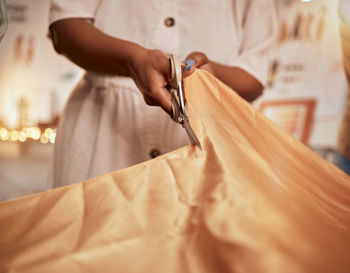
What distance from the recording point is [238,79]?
534 millimetres

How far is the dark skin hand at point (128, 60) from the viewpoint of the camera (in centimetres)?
37

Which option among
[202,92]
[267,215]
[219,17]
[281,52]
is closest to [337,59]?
[281,52]

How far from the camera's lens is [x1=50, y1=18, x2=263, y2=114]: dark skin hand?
37 cm

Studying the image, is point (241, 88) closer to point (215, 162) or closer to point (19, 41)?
point (215, 162)

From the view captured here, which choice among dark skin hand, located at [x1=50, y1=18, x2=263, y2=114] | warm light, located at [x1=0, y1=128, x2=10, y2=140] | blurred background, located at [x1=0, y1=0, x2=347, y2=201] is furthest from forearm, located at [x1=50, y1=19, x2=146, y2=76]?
warm light, located at [x1=0, y1=128, x2=10, y2=140]

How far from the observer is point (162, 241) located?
0.27 m

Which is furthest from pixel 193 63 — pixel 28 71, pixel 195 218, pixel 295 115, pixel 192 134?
pixel 28 71

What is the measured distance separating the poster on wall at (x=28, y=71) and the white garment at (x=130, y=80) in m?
1.37

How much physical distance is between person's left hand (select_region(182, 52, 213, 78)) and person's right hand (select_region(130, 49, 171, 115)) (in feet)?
0.12

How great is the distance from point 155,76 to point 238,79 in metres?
0.21

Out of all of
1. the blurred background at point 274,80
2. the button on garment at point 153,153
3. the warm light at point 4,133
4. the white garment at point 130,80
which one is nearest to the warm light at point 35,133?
the blurred background at point 274,80

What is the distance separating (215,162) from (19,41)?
183 cm

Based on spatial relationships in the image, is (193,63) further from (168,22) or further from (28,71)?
(28,71)

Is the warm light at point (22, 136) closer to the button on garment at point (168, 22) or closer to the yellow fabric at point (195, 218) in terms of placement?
the button on garment at point (168, 22)
